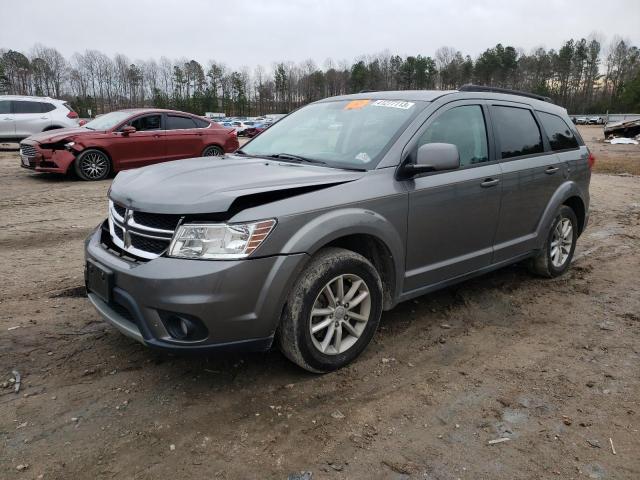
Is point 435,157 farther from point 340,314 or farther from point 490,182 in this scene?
point 340,314

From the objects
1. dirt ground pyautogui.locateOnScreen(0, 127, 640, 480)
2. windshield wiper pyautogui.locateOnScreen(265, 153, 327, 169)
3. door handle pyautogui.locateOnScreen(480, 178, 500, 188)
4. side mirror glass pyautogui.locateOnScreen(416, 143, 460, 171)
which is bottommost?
dirt ground pyautogui.locateOnScreen(0, 127, 640, 480)

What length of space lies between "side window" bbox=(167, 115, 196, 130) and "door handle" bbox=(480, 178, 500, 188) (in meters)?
9.27

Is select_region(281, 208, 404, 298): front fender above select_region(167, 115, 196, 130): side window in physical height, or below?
below

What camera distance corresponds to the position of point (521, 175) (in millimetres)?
4340

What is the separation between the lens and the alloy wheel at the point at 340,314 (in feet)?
10.2

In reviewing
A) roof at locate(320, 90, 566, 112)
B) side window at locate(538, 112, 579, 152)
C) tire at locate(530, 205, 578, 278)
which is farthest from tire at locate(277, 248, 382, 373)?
side window at locate(538, 112, 579, 152)

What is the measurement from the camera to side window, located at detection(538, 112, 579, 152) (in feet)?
16.0

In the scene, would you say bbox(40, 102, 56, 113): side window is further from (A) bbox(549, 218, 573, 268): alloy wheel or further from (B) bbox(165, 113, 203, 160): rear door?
(A) bbox(549, 218, 573, 268): alloy wheel

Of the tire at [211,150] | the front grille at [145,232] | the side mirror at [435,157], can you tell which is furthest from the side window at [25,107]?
the side mirror at [435,157]

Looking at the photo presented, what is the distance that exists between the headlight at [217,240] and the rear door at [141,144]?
9.13 metres

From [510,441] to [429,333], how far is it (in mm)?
1312

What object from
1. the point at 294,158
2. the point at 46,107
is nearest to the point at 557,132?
the point at 294,158

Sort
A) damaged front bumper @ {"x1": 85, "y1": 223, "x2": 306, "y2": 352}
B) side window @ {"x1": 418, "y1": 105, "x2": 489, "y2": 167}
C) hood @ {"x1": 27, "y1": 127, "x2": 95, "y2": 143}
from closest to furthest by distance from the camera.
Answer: damaged front bumper @ {"x1": 85, "y1": 223, "x2": 306, "y2": 352}, side window @ {"x1": 418, "y1": 105, "x2": 489, "y2": 167}, hood @ {"x1": 27, "y1": 127, "x2": 95, "y2": 143}

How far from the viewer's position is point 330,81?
98750 millimetres
